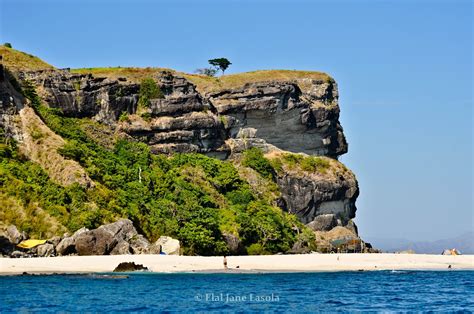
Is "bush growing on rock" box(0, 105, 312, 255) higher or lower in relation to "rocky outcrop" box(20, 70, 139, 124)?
lower

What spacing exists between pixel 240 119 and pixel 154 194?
26797 millimetres

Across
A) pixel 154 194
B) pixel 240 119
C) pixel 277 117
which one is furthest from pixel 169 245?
pixel 277 117

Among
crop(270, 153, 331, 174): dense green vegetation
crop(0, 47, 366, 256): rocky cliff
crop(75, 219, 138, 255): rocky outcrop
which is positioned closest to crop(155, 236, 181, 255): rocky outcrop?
crop(75, 219, 138, 255): rocky outcrop

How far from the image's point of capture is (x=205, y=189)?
82.7 m

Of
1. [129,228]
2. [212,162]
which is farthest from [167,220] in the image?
[212,162]

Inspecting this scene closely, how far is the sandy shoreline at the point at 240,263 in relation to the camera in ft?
169

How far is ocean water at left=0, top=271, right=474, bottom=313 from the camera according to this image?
118ft

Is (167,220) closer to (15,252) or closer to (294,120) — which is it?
(15,252)

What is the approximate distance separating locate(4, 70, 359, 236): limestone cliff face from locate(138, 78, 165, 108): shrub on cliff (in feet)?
2.12

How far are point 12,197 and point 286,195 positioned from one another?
4123 cm

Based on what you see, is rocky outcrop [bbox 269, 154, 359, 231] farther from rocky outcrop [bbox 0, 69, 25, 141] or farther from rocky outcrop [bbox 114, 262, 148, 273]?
rocky outcrop [bbox 114, 262, 148, 273]

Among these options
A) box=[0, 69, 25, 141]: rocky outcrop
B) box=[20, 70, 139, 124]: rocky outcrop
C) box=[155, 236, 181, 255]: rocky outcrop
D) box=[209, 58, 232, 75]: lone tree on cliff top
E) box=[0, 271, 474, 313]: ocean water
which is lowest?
box=[0, 271, 474, 313]: ocean water

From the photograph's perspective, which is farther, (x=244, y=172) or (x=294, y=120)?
(x=294, y=120)

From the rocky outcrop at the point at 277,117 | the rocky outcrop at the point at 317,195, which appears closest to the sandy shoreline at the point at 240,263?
the rocky outcrop at the point at 317,195
